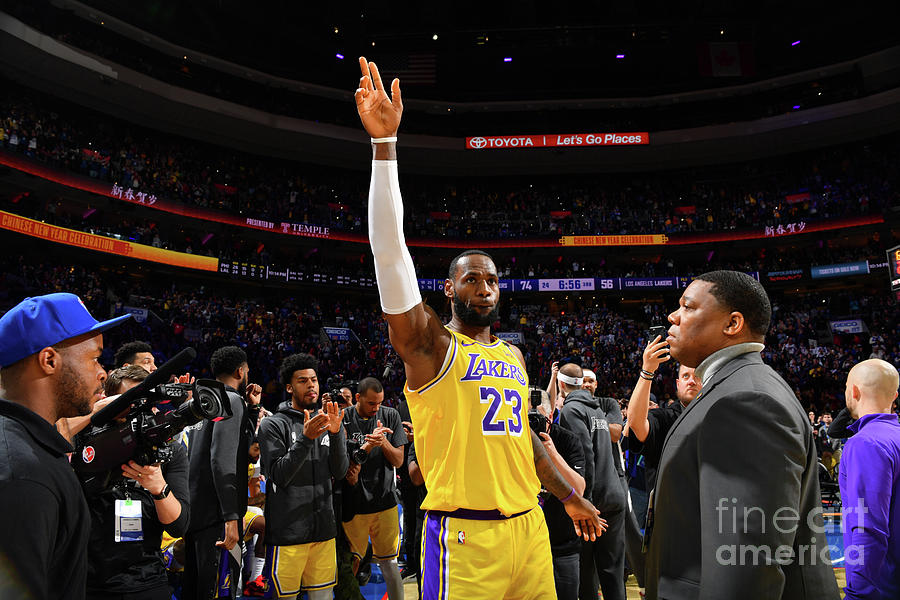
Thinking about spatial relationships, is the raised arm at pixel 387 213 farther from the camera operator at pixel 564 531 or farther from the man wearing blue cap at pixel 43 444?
the camera operator at pixel 564 531

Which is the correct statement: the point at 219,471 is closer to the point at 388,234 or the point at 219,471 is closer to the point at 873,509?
the point at 388,234

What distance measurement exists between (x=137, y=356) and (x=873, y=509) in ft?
15.9

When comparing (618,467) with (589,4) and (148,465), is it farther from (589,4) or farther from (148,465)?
(589,4)

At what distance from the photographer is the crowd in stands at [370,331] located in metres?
20.5

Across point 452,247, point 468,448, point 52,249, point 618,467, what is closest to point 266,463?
point 468,448

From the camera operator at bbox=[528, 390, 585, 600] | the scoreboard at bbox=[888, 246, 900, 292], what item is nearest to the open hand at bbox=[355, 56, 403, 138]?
the camera operator at bbox=[528, 390, 585, 600]

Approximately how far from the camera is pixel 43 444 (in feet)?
5.61

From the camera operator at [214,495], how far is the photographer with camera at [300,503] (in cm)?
28

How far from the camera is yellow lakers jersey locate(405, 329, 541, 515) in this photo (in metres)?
2.75

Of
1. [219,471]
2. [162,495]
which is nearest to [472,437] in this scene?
[162,495]

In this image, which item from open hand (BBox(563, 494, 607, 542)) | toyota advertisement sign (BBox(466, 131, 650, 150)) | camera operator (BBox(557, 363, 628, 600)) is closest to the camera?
open hand (BBox(563, 494, 607, 542))

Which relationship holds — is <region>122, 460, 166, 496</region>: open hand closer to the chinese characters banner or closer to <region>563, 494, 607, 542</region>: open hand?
<region>563, 494, 607, 542</region>: open hand

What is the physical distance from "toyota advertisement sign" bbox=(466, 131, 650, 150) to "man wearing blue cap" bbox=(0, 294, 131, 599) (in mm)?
28189

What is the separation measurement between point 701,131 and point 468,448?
30104 millimetres
